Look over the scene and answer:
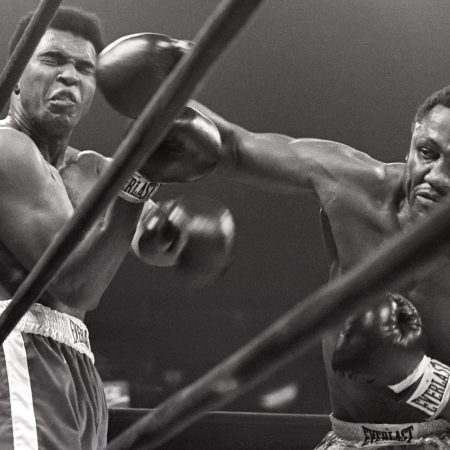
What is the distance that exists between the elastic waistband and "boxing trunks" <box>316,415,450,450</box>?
51cm

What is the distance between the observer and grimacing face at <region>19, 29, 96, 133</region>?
126cm

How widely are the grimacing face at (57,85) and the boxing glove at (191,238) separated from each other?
235mm

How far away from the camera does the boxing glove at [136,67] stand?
867mm

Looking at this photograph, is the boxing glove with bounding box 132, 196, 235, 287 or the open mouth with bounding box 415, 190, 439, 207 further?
the open mouth with bounding box 415, 190, 439, 207

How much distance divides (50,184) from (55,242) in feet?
2.18

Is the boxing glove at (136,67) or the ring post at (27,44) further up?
the ring post at (27,44)

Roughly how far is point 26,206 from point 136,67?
32 cm

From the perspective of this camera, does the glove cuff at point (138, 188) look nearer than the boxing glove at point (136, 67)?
No

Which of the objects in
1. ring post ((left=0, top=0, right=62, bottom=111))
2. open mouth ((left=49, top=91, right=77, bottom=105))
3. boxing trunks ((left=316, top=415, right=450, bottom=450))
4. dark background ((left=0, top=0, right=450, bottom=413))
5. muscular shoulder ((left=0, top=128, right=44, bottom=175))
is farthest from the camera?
dark background ((left=0, top=0, right=450, bottom=413))

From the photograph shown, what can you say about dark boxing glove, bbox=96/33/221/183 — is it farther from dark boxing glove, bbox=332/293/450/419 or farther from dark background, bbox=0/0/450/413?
dark background, bbox=0/0/450/413

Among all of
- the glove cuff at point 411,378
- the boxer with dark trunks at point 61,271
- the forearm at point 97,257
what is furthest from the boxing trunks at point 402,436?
the forearm at point 97,257

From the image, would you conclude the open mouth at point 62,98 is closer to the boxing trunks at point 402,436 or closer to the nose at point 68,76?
the nose at point 68,76

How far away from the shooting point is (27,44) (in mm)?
567

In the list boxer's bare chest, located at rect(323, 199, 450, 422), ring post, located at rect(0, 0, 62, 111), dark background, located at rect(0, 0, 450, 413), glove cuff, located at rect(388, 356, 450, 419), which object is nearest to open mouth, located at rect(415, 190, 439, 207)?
boxer's bare chest, located at rect(323, 199, 450, 422)
